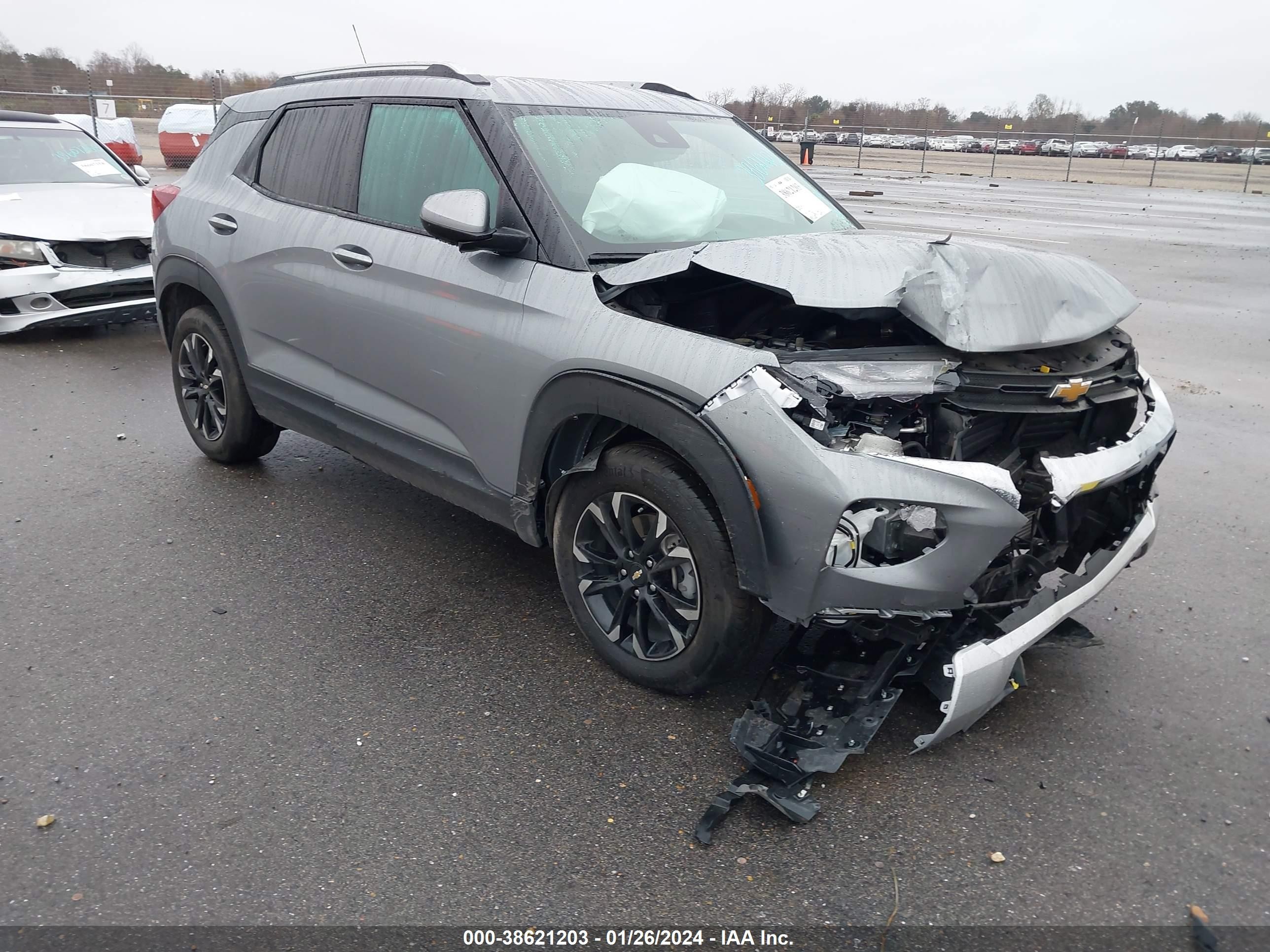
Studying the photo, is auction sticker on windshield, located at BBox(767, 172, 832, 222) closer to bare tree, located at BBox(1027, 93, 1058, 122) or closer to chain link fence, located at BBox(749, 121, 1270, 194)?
chain link fence, located at BBox(749, 121, 1270, 194)

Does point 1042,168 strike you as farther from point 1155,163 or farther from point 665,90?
point 665,90

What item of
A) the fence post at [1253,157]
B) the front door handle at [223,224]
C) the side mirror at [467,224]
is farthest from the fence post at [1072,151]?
the side mirror at [467,224]

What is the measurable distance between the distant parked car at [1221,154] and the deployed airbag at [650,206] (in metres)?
44.1

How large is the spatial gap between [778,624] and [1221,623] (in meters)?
1.76

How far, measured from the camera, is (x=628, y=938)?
7.69 feet

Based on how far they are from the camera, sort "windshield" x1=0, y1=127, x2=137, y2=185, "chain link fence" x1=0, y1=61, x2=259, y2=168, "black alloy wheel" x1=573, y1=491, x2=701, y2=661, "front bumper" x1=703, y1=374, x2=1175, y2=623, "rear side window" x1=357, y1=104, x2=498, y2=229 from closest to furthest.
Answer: "front bumper" x1=703, y1=374, x2=1175, y2=623
"black alloy wheel" x1=573, y1=491, x2=701, y2=661
"rear side window" x1=357, y1=104, x2=498, y2=229
"windshield" x1=0, y1=127, x2=137, y2=185
"chain link fence" x1=0, y1=61, x2=259, y2=168

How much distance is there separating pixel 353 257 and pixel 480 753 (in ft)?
6.97

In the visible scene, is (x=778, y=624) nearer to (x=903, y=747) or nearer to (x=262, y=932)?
(x=903, y=747)

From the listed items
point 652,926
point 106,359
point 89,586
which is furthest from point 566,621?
point 106,359

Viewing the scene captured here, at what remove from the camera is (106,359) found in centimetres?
785

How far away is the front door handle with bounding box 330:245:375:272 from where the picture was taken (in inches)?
156

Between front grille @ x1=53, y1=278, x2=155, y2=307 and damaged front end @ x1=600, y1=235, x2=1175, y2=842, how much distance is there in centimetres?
634

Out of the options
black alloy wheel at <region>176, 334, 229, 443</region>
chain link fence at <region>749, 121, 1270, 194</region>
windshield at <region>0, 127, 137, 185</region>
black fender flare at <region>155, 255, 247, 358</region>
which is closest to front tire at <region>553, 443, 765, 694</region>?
black fender flare at <region>155, 255, 247, 358</region>

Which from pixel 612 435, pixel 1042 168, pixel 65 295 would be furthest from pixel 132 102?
pixel 612 435
